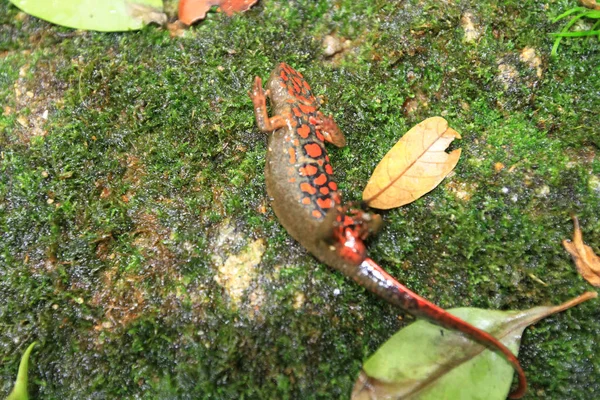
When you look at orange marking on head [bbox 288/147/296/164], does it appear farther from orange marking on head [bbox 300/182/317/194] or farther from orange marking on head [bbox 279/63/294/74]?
orange marking on head [bbox 279/63/294/74]

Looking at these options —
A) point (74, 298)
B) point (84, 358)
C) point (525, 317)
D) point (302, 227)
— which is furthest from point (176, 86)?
point (525, 317)

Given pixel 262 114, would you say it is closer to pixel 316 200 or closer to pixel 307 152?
pixel 307 152

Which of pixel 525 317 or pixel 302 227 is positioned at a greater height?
pixel 302 227

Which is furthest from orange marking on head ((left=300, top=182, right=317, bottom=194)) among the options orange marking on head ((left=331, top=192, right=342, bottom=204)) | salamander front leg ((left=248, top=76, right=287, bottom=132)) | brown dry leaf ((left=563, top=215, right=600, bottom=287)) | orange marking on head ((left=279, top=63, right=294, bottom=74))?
brown dry leaf ((left=563, top=215, right=600, bottom=287))

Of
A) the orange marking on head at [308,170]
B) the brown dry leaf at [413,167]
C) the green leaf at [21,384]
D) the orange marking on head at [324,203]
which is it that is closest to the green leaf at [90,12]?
the orange marking on head at [308,170]

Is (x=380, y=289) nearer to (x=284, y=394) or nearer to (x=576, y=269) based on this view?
(x=284, y=394)

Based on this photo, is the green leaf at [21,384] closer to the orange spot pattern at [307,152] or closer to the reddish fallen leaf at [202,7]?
the orange spot pattern at [307,152]
